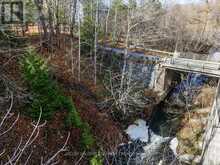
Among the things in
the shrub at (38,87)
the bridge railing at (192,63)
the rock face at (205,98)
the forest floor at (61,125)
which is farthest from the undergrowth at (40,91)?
the rock face at (205,98)

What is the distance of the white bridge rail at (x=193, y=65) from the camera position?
21.2m

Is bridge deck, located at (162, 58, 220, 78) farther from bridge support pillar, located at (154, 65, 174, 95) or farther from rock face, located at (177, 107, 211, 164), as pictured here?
rock face, located at (177, 107, 211, 164)

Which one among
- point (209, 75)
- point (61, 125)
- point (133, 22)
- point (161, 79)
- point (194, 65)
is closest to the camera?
point (61, 125)

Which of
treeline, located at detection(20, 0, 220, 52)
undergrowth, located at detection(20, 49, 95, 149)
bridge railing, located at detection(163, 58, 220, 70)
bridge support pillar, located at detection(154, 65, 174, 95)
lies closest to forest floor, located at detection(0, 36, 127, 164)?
undergrowth, located at detection(20, 49, 95, 149)

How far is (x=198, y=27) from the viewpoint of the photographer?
3619 centimetres

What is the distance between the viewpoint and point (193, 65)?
72.8ft

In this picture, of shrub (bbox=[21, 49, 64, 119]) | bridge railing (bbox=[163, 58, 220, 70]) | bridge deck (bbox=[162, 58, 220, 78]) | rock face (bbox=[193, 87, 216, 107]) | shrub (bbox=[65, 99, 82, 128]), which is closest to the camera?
shrub (bbox=[21, 49, 64, 119])

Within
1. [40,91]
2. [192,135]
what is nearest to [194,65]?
[192,135]

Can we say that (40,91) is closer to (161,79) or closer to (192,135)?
(192,135)

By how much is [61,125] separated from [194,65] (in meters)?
13.3

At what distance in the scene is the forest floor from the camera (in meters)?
11.2

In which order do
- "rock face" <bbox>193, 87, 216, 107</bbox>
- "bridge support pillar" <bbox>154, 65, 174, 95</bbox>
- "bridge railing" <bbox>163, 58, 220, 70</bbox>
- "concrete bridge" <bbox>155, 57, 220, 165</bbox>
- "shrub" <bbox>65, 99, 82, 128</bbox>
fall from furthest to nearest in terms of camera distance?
1. "bridge support pillar" <bbox>154, 65, 174, 95</bbox>
2. "rock face" <bbox>193, 87, 216, 107</bbox>
3. "bridge railing" <bbox>163, 58, 220, 70</bbox>
4. "concrete bridge" <bbox>155, 57, 220, 165</bbox>
5. "shrub" <bbox>65, 99, 82, 128</bbox>

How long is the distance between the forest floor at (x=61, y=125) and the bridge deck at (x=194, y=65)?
291 inches

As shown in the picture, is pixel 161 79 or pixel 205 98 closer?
pixel 205 98
